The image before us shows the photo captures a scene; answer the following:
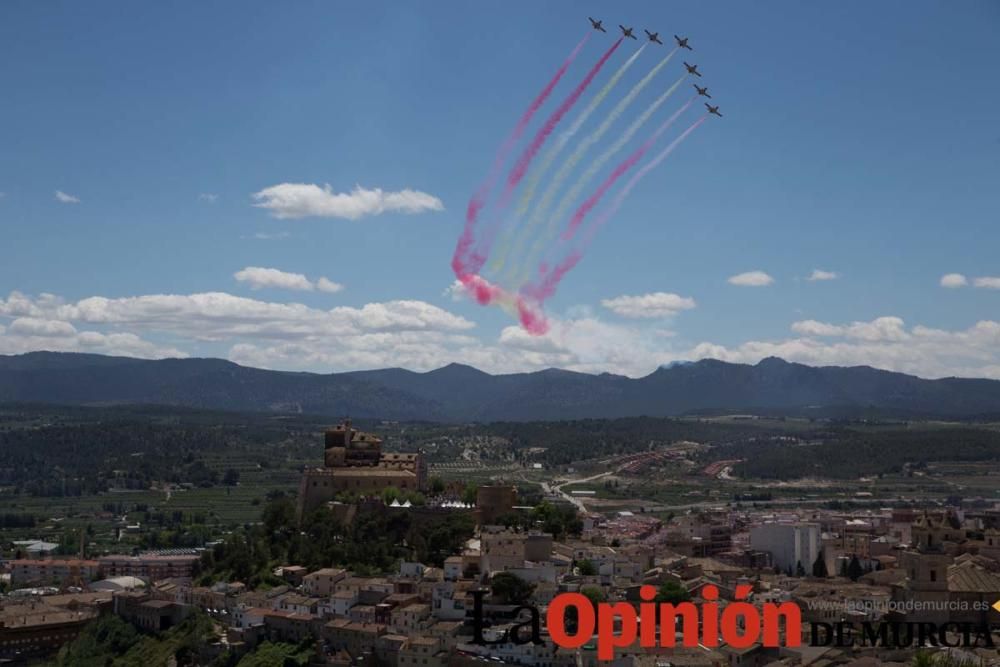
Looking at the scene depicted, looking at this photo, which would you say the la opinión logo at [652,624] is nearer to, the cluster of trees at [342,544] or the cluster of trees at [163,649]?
the cluster of trees at [163,649]

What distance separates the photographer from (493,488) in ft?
211

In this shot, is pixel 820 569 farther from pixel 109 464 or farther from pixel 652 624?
pixel 109 464

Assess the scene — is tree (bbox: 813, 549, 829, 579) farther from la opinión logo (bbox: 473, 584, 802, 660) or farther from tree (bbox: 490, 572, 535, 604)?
tree (bbox: 490, 572, 535, 604)

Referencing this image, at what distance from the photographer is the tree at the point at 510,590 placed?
5103 centimetres

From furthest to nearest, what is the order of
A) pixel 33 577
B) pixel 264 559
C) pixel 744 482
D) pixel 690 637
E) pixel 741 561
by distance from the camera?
pixel 744 482 → pixel 33 577 → pixel 741 561 → pixel 264 559 → pixel 690 637

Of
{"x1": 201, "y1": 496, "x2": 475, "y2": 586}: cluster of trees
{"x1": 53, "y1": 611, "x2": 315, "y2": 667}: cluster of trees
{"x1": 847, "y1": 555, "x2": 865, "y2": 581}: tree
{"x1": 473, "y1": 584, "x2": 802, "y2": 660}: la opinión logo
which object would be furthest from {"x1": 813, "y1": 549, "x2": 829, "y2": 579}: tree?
{"x1": 53, "y1": 611, "x2": 315, "y2": 667}: cluster of trees

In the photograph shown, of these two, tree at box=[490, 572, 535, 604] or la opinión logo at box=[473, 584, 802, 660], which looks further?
tree at box=[490, 572, 535, 604]

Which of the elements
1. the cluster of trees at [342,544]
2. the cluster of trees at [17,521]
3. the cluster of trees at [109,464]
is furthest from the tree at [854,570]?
the cluster of trees at [109,464]

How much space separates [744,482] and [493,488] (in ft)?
296

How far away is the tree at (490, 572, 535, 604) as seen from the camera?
51.0 m

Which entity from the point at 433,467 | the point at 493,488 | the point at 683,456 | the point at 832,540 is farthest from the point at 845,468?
the point at 493,488

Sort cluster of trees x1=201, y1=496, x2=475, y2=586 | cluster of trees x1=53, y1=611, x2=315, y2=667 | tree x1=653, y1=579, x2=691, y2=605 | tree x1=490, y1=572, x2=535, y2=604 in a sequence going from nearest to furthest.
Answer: tree x1=490, y1=572, x2=535, y2=604, cluster of trees x1=53, y1=611, x2=315, y2=667, tree x1=653, y1=579, x2=691, y2=605, cluster of trees x1=201, y1=496, x2=475, y2=586

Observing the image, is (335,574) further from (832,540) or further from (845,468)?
(845,468)

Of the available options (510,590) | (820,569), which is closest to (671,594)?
(510,590)
